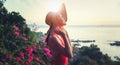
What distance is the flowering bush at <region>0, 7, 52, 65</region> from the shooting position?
41.0 feet

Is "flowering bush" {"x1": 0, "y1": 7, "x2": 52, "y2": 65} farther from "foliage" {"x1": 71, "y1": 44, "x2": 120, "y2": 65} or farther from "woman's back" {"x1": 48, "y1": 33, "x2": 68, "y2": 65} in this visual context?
"woman's back" {"x1": 48, "y1": 33, "x2": 68, "y2": 65}

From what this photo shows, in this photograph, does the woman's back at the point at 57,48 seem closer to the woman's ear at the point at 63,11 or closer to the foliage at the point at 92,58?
the woman's ear at the point at 63,11

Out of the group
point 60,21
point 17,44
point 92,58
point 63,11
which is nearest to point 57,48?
point 60,21

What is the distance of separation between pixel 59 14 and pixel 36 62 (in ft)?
29.3

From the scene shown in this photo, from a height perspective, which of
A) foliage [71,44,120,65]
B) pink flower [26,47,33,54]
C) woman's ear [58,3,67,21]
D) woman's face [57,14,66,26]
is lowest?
foliage [71,44,120,65]

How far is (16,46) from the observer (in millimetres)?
13070

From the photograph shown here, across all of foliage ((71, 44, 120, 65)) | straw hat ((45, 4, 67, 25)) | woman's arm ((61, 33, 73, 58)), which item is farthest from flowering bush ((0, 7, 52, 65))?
woman's arm ((61, 33, 73, 58))

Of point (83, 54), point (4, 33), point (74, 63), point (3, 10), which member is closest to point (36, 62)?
point (4, 33)

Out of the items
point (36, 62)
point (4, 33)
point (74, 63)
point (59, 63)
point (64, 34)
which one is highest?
point (64, 34)

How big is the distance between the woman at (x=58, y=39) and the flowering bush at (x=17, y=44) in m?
7.53

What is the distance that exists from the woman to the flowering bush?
753 cm

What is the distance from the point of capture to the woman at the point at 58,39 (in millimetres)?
4473

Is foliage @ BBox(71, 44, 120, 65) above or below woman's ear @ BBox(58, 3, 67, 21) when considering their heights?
below

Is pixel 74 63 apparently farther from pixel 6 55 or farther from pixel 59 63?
pixel 59 63
